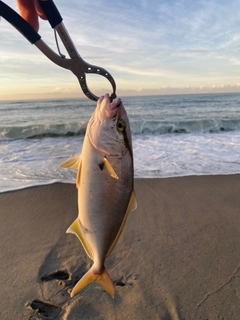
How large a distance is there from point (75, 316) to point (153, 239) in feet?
5.48

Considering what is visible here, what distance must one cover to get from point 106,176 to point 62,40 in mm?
1366

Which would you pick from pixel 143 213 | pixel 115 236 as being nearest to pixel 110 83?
pixel 115 236

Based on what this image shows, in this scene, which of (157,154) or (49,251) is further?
(157,154)

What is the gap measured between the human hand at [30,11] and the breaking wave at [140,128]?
12317 mm

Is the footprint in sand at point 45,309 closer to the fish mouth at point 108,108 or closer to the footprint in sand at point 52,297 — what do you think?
the footprint in sand at point 52,297

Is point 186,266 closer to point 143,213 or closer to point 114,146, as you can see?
point 143,213

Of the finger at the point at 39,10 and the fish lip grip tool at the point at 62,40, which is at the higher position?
the finger at the point at 39,10

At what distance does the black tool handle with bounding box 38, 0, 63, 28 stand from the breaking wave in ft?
41.1

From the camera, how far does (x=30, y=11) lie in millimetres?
2652

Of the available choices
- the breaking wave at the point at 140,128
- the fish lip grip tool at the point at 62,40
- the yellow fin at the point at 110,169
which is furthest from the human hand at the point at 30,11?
the breaking wave at the point at 140,128

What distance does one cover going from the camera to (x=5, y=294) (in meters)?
3.28

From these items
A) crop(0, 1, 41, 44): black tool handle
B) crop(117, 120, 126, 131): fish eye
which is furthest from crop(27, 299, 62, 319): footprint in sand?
crop(0, 1, 41, 44): black tool handle

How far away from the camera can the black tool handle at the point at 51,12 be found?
246cm

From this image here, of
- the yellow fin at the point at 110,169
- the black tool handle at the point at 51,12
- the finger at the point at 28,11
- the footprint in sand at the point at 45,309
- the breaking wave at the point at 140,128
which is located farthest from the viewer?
the breaking wave at the point at 140,128
